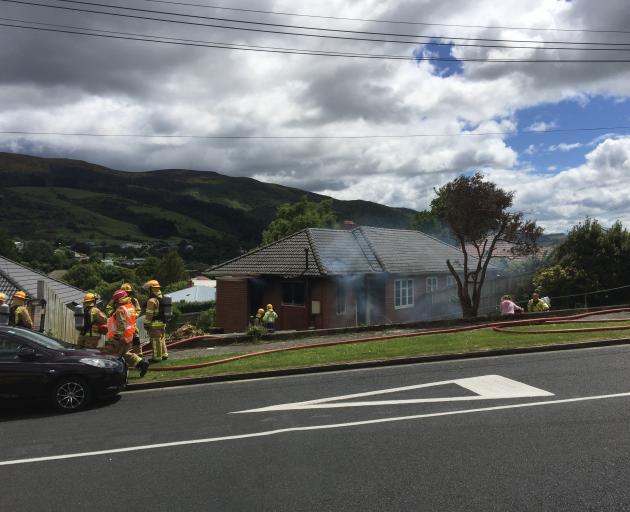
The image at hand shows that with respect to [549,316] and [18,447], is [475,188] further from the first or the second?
[18,447]

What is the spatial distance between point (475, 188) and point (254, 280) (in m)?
11.6

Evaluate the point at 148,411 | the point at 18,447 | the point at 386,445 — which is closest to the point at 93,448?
the point at 18,447

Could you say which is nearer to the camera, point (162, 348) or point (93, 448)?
point (93, 448)

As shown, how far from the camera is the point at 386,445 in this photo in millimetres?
5676

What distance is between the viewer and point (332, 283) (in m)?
23.9

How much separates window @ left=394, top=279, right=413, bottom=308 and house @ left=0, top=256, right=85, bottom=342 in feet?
48.5

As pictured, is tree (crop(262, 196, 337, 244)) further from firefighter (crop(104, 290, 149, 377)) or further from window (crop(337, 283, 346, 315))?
firefighter (crop(104, 290, 149, 377))

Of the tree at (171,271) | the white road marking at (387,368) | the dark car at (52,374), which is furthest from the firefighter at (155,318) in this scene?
the tree at (171,271)

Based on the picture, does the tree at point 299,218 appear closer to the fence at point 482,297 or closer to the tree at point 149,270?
the tree at point 149,270

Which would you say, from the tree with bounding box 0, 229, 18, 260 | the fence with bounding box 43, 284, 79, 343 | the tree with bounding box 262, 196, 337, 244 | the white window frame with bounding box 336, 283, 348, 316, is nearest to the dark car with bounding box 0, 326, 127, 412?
the fence with bounding box 43, 284, 79, 343

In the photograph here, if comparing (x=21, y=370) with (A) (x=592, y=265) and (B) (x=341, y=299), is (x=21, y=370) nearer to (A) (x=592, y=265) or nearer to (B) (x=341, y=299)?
(B) (x=341, y=299)

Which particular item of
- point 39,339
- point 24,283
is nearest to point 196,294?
point 24,283

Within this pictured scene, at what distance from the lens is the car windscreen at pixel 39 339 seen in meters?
8.71

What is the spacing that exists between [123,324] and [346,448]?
247 inches
